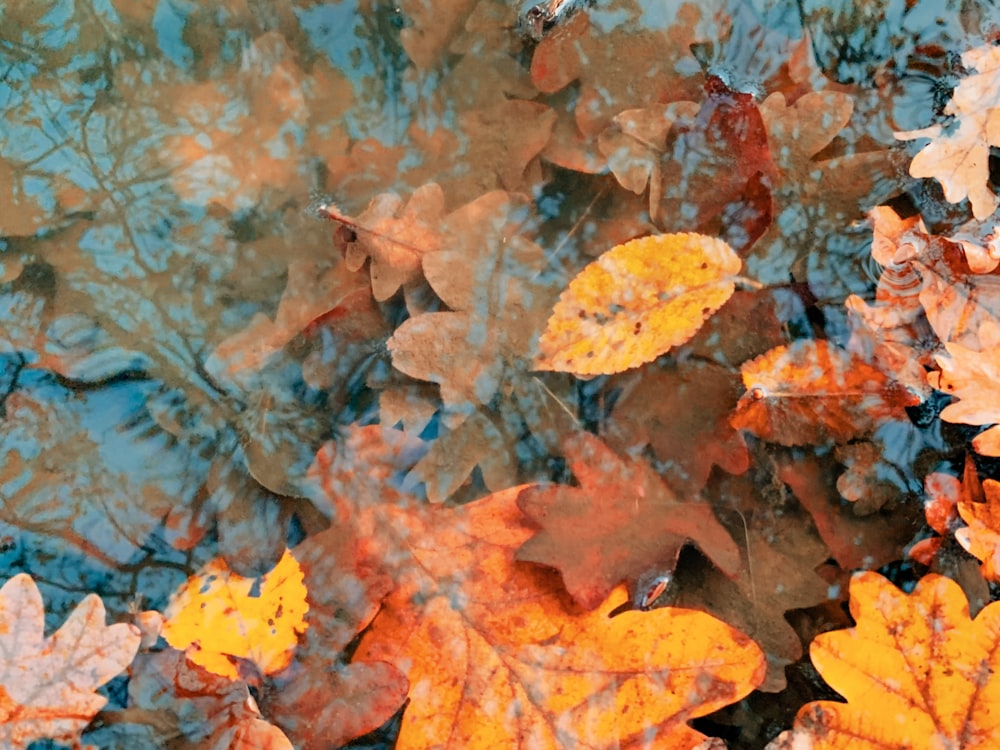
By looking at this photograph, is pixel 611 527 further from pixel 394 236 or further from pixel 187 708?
pixel 187 708

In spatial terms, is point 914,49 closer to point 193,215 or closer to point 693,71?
point 693,71

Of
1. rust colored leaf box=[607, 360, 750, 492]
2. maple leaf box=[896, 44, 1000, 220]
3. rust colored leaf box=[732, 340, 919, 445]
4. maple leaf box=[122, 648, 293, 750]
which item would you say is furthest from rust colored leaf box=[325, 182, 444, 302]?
maple leaf box=[896, 44, 1000, 220]

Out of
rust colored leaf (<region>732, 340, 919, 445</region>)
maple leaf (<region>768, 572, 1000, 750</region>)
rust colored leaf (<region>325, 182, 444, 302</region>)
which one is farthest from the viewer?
rust colored leaf (<region>325, 182, 444, 302</region>)

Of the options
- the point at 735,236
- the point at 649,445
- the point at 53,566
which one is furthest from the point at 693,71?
the point at 53,566

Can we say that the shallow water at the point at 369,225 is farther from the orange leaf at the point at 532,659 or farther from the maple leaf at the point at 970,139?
the orange leaf at the point at 532,659

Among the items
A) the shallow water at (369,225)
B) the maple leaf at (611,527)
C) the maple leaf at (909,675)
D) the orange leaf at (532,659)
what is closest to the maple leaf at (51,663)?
the shallow water at (369,225)

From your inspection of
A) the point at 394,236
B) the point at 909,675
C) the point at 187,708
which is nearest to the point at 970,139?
the point at 909,675

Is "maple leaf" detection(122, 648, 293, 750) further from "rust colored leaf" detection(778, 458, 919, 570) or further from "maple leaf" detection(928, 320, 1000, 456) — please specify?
"maple leaf" detection(928, 320, 1000, 456)
